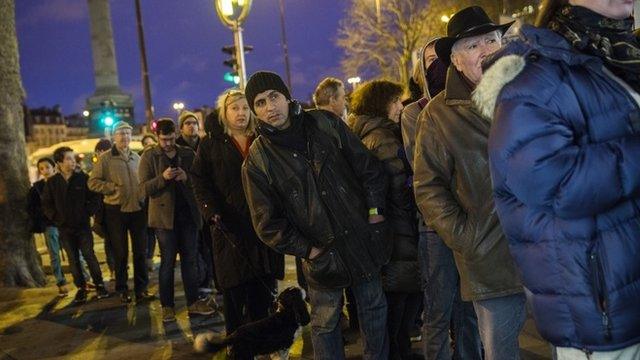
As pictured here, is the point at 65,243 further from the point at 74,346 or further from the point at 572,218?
the point at 572,218

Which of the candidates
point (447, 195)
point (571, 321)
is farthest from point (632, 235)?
point (447, 195)

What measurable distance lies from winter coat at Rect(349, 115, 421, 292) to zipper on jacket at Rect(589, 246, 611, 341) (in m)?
2.44

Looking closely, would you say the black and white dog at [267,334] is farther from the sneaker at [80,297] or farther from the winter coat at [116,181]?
the sneaker at [80,297]

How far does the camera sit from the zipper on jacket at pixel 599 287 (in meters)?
1.85

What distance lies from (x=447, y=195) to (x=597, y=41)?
1.32m

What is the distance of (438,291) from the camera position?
3.74m

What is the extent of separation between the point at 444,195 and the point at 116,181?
5.92m

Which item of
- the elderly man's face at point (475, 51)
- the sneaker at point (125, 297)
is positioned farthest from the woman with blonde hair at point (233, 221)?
the sneaker at point (125, 297)

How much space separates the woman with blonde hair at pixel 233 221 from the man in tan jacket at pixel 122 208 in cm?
311

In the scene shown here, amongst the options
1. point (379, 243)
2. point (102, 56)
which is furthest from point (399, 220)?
point (102, 56)

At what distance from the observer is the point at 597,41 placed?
1959 millimetres

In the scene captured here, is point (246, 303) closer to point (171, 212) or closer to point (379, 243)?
point (379, 243)

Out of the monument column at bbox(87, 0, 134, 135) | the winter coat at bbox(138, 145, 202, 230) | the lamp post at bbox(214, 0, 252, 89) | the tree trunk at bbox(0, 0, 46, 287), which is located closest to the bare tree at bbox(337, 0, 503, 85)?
the monument column at bbox(87, 0, 134, 135)

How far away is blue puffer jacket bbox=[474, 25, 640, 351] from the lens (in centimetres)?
182
